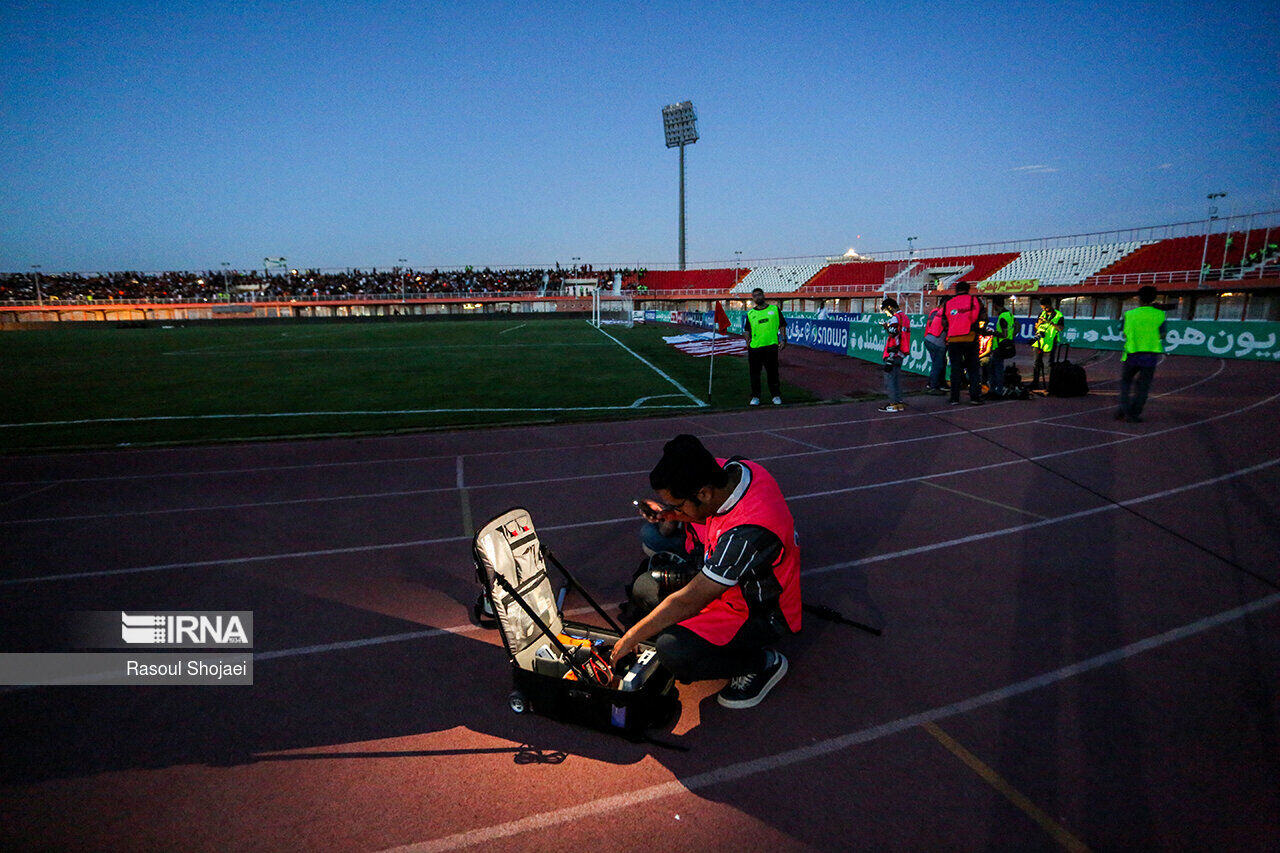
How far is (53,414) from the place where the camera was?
38.5ft

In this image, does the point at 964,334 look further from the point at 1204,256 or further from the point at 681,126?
the point at 681,126

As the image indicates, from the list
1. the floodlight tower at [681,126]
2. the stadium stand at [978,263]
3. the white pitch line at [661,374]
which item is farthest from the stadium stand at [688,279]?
the white pitch line at [661,374]

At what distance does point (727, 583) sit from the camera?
2791 mm

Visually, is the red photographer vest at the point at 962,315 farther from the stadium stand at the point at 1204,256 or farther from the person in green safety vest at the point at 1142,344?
the stadium stand at the point at 1204,256

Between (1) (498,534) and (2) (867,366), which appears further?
(2) (867,366)

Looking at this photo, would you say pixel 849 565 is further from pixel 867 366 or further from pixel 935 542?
pixel 867 366

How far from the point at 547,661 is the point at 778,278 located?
251 ft

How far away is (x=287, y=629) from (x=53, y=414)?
12.2m

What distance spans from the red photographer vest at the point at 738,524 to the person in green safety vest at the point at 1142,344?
9.05 meters

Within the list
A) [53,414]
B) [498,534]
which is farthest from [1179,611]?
[53,414]

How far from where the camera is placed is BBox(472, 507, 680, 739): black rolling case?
2914 mm

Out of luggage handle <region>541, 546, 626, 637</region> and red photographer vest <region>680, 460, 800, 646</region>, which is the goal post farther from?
red photographer vest <region>680, 460, 800, 646</region>

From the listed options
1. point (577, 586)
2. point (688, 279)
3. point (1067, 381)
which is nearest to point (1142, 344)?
point (1067, 381)

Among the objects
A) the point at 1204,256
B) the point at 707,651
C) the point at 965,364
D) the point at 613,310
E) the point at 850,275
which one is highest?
the point at 850,275
